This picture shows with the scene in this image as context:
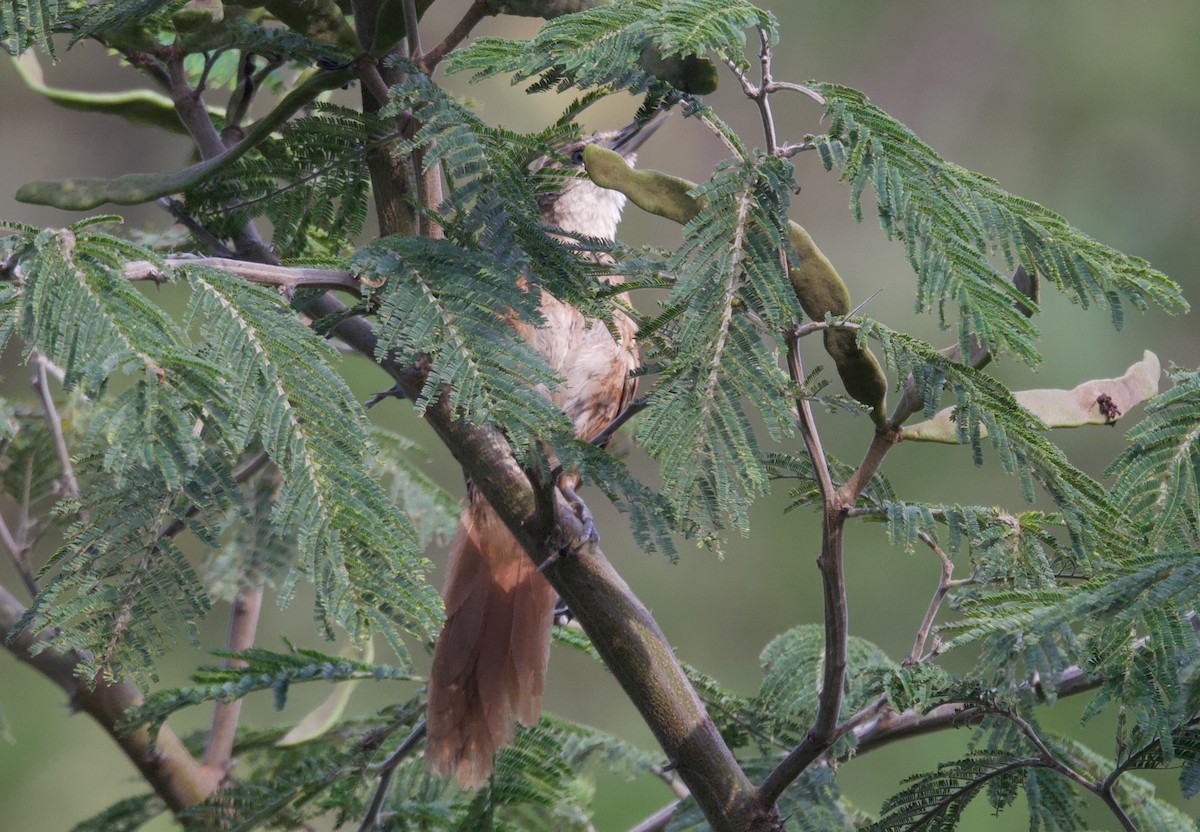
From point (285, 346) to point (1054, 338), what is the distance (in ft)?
17.8

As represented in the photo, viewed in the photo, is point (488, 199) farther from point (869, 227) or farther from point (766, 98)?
point (869, 227)

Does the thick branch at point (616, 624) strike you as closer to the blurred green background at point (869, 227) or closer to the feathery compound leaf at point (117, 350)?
the feathery compound leaf at point (117, 350)

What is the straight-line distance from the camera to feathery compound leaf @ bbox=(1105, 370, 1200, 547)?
1337mm

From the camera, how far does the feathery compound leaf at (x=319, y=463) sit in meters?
1.04

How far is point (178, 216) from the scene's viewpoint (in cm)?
172

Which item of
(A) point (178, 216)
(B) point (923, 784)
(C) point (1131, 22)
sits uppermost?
(C) point (1131, 22)

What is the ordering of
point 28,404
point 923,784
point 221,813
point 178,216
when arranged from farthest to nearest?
point 28,404 → point 221,813 → point 178,216 → point 923,784

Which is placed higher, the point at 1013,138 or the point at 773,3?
the point at 773,3

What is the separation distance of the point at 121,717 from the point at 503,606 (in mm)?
780

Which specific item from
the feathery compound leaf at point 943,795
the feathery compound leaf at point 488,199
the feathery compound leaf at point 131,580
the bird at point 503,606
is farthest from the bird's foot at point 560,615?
the feathery compound leaf at point 488,199

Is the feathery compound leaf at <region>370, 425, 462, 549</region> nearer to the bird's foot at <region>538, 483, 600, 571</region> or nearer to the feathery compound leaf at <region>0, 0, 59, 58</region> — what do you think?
the bird's foot at <region>538, 483, 600, 571</region>

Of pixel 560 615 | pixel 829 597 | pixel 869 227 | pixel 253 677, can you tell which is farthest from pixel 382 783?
pixel 869 227

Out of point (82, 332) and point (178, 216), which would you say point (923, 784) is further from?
point (178, 216)

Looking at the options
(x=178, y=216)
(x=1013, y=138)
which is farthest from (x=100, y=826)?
(x=1013, y=138)
